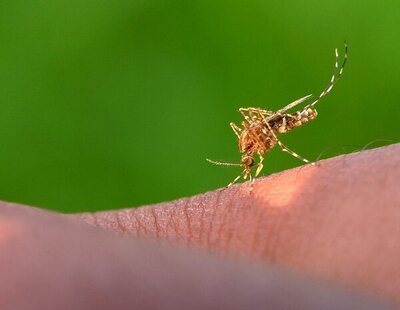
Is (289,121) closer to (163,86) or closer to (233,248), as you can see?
(233,248)

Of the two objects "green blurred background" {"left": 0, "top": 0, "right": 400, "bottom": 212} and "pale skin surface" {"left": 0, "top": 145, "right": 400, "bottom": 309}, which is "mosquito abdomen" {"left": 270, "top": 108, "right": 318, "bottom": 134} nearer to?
"pale skin surface" {"left": 0, "top": 145, "right": 400, "bottom": 309}

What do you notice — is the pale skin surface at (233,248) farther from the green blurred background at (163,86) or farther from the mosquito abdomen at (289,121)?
the green blurred background at (163,86)

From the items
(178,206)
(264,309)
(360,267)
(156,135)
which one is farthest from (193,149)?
(264,309)

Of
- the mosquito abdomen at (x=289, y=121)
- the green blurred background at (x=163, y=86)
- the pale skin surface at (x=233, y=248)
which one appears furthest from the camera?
A: the green blurred background at (x=163, y=86)

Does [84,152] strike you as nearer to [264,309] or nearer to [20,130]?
[20,130]

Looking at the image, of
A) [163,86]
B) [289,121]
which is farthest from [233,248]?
[163,86]

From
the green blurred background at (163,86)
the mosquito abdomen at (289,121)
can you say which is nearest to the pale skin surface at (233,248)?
the mosquito abdomen at (289,121)
